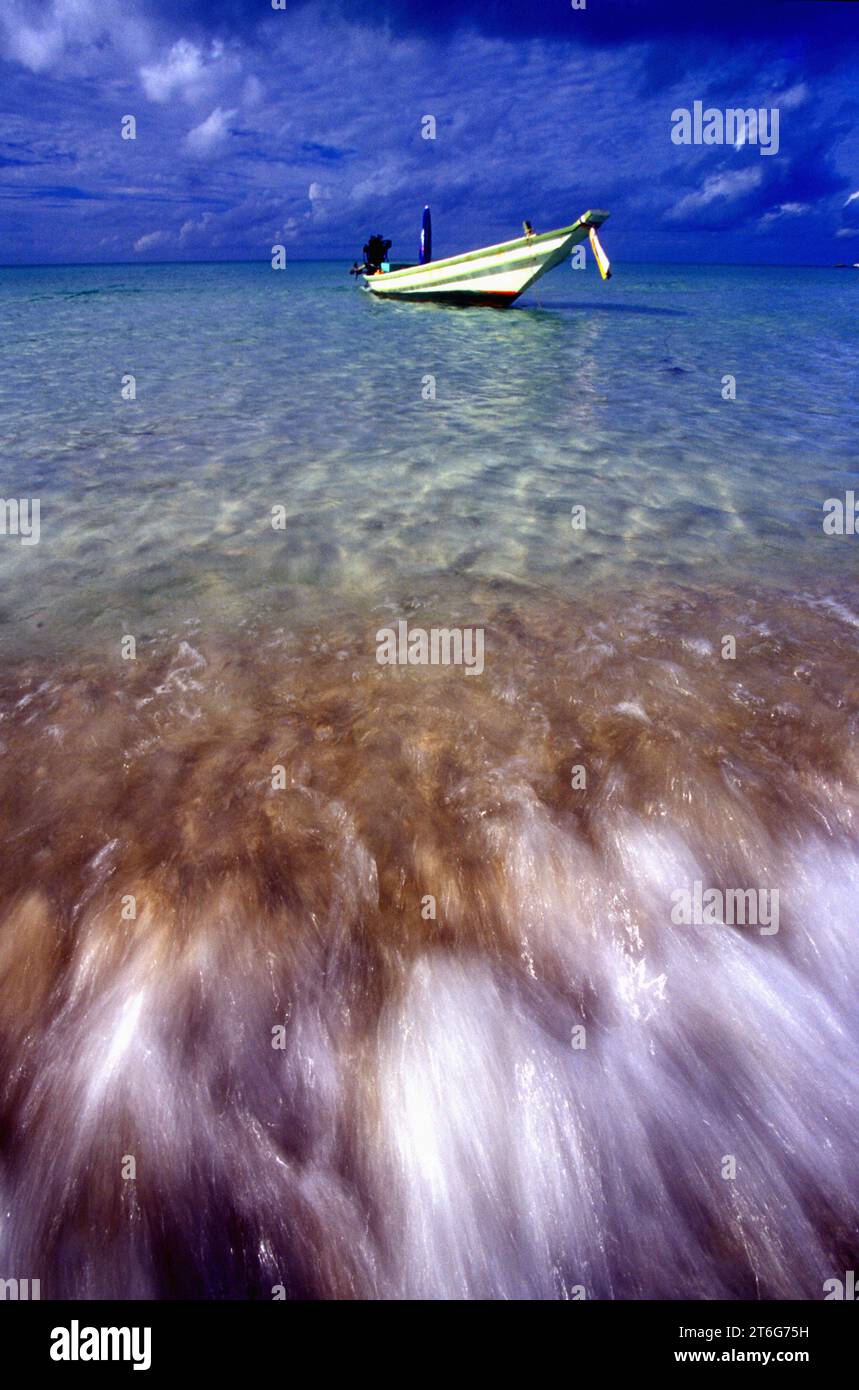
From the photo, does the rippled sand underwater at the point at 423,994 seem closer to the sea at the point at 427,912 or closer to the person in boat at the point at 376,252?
the sea at the point at 427,912

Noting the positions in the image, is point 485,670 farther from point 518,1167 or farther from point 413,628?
point 518,1167

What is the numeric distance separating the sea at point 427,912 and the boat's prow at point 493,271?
27.7 meters

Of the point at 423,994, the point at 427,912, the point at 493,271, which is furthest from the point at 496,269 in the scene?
the point at 423,994

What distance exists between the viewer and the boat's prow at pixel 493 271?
94.9ft

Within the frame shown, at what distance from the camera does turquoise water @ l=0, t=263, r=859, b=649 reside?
670cm

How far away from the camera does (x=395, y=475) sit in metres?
9.78

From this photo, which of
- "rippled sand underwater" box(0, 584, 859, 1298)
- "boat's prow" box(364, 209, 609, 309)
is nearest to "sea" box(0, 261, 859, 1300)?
"rippled sand underwater" box(0, 584, 859, 1298)

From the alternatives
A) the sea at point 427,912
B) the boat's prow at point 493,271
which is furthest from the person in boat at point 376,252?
the sea at point 427,912

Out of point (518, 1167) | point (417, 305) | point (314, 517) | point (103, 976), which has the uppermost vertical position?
point (417, 305)

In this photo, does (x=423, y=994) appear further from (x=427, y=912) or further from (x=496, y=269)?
(x=496, y=269)

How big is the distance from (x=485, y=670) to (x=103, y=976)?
3.27 meters
